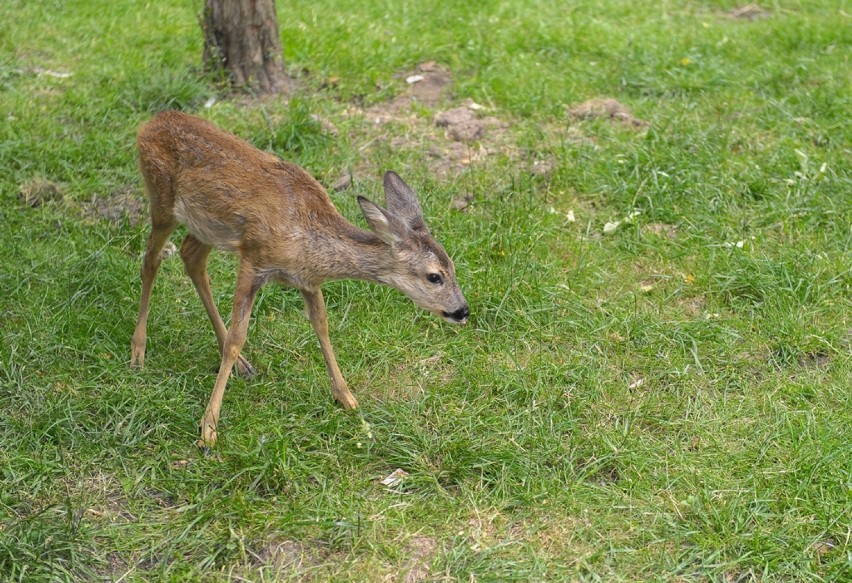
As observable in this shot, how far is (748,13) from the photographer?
32.7ft

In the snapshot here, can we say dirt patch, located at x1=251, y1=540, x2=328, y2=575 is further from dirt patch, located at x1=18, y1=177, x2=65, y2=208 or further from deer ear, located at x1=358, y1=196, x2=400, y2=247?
dirt patch, located at x1=18, y1=177, x2=65, y2=208

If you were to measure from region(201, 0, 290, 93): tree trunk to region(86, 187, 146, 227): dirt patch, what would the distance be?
1.53 meters

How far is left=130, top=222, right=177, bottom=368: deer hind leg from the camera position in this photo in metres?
5.62

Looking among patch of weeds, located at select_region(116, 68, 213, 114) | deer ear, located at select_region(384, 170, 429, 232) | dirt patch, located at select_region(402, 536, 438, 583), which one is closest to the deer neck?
deer ear, located at select_region(384, 170, 429, 232)

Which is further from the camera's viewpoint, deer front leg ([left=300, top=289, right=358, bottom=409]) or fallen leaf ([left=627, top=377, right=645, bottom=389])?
fallen leaf ([left=627, top=377, right=645, bottom=389])

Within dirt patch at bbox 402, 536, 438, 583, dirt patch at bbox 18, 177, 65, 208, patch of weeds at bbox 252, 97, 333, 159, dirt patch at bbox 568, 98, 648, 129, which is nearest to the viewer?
dirt patch at bbox 402, 536, 438, 583

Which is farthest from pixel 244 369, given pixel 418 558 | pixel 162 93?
pixel 162 93

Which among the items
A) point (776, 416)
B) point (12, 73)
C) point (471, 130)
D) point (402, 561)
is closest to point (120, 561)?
point (402, 561)

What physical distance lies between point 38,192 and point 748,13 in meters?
6.49

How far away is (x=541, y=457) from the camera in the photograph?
4.90 m

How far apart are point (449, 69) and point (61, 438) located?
15.4 feet

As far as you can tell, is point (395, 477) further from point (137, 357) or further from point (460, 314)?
point (137, 357)

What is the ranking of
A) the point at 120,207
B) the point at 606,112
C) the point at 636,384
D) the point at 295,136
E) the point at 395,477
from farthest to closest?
the point at 606,112, the point at 295,136, the point at 120,207, the point at 636,384, the point at 395,477

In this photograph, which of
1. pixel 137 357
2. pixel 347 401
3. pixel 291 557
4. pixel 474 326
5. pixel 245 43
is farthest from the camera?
pixel 245 43
